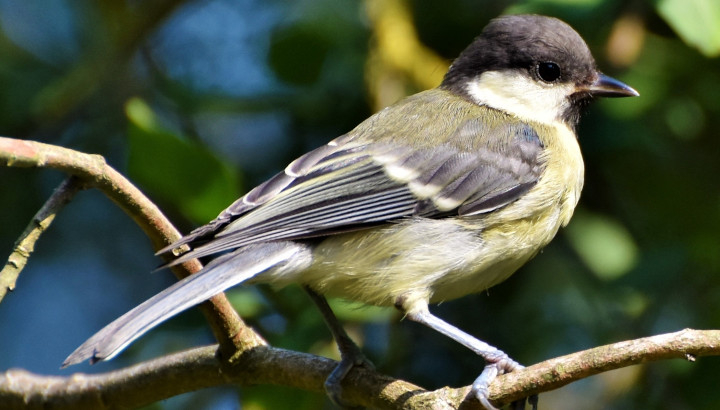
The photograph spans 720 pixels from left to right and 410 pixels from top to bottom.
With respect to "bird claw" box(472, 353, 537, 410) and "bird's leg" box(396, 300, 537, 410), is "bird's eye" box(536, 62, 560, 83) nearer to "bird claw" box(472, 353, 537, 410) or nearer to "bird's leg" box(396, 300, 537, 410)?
Answer: "bird's leg" box(396, 300, 537, 410)

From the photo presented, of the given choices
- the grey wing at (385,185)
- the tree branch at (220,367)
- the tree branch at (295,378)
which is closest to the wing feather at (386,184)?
the grey wing at (385,185)

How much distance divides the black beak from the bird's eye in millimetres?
117

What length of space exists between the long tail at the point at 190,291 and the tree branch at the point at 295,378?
0.90ft

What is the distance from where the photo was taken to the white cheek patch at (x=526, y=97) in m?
3.01

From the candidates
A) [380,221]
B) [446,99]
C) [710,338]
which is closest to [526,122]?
[446,99]

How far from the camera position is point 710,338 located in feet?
5.58

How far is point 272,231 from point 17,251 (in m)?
0.64

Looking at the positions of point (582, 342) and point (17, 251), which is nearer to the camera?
point (17, 251)

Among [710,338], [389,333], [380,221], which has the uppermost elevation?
[380,221]

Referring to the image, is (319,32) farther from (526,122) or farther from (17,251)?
(17,251)

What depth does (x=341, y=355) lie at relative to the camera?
238cm

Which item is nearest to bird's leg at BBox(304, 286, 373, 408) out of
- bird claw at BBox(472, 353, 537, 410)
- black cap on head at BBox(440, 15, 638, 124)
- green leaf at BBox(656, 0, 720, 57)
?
bird claw at BBox(472, 353, 537, 410)

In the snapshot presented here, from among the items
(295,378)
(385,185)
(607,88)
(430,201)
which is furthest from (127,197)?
(607,88)

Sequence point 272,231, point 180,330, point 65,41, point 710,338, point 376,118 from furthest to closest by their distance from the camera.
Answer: point 65,41 → point 180,330 → point 376,118 → point 272,231 → point 710,338
